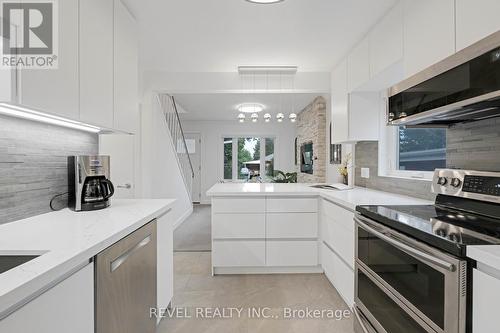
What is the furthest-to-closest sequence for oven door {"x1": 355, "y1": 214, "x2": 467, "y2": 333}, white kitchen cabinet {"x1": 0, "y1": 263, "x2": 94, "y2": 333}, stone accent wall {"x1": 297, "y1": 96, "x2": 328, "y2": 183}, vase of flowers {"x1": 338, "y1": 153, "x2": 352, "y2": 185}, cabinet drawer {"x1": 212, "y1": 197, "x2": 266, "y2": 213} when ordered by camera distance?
1. stone accent wall {"x1": 297, "y1": 96, "x2": 328, "y2": 183}
2. vase of flowers {"x1": 338, "y1": 153, "x2": 352, "y2": 185}
3. cabinet drawer {"x1": 212, "y1": 197, "x2": 266, "y2": 213}
4. oven door {"x1": 355, "y1": 214, "x2": 467, "y2": 333}
5. white kitchen cabinet {"x1": 0, "y1": 263, "x2": 94, "y2": 333}

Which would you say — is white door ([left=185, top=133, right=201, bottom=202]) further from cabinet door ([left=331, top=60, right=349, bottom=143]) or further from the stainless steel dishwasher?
the stainless steel dishwasher

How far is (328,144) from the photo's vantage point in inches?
189

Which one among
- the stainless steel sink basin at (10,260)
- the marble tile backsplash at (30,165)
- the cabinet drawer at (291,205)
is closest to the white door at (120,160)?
the marble tile backsplash at (30,165)

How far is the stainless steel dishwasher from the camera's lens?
1.08m

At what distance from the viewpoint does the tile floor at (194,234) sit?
12.3 feet

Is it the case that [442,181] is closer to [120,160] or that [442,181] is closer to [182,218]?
[120,160]

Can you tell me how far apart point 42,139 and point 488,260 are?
207 centimetres

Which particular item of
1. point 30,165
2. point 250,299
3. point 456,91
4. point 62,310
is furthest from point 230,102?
point 62,310

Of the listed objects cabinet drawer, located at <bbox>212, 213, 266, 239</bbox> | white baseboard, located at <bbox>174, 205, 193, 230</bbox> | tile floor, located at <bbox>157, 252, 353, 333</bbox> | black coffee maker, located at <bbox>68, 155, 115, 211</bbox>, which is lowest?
tile floor, located at <bbox>157, 252, 353, 333</bbox>

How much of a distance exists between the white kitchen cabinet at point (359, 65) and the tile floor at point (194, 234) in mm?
2654

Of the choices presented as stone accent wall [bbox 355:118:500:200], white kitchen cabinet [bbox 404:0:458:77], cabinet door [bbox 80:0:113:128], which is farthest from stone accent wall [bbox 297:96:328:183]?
cabinet door [bbox 80:0:113:128]

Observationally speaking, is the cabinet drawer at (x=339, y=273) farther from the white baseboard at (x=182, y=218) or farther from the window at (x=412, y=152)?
the white baseboard at (x=182, y=218)

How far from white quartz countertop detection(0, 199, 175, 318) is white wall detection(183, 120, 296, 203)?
6266 millimetres

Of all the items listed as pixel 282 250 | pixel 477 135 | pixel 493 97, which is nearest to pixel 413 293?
pixel 493 97
